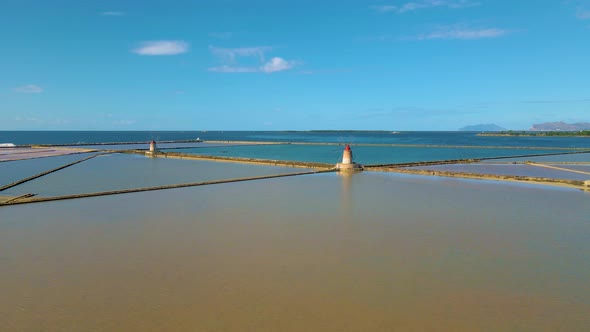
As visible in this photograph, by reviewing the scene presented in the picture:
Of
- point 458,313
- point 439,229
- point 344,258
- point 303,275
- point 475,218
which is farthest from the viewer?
point 475,218

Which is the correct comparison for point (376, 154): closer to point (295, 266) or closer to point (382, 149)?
point (382, 149)

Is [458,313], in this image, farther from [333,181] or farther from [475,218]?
[333,181]

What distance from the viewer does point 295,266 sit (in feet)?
17.4

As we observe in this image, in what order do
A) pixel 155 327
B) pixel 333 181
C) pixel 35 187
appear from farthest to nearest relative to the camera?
pixel 333 181 < pixel 35 187 < pixel 155 327

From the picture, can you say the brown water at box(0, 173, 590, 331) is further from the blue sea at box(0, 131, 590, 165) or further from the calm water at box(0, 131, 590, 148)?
the calm water at box(0, 131, 590, 148)

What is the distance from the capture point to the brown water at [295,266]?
12.9 feet

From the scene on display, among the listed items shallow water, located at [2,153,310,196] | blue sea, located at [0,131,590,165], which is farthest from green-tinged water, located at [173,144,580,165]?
shallow water, located at [2,153,310,196]

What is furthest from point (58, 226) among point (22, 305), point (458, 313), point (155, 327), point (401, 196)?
point (401, 196)

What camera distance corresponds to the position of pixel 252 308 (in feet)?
13.6

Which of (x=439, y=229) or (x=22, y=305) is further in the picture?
(x=439, y=229)

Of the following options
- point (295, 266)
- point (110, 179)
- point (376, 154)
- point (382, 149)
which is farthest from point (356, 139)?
point (295, 266)

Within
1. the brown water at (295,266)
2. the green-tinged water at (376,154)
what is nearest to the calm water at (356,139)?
the green-tinged water at (376,154)

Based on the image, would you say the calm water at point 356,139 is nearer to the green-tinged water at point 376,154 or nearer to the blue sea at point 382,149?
the blue sea at point 382,149

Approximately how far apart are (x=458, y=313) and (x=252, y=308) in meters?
2.08
